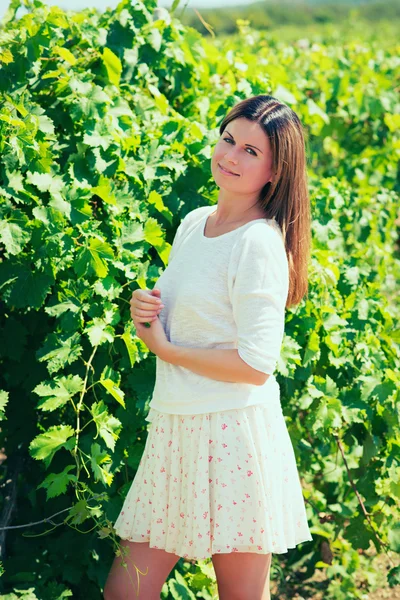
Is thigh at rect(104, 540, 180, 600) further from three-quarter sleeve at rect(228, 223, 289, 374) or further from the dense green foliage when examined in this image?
three-quarter sleeve at rect(228, 223, 289, 374)

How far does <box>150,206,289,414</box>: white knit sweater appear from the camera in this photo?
1695mm

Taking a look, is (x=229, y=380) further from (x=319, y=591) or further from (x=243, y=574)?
(x=319, y=591)

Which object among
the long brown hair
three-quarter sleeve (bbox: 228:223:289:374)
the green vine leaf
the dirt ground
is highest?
the long brown hair

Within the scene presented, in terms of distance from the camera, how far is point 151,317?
1848mm

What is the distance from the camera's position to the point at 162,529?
188 centimetres

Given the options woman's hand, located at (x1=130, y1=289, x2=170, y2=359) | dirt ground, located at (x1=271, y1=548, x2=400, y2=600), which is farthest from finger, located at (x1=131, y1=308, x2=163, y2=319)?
dirt ground, located at (x1=271, y1=548, x2=400, y2=600)

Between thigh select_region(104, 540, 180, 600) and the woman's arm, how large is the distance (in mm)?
489

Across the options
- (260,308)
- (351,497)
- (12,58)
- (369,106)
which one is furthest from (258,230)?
(369,106)

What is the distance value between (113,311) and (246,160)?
597mm

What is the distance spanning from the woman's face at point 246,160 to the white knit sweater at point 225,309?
0.35 feet

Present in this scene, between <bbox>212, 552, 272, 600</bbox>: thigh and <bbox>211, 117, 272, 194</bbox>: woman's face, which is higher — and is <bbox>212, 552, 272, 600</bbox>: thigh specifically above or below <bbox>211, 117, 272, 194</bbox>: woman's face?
below

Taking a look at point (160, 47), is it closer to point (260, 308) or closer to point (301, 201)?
point (301, 201)

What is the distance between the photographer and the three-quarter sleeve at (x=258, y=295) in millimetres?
1688

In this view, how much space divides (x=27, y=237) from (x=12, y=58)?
1.75 ft
